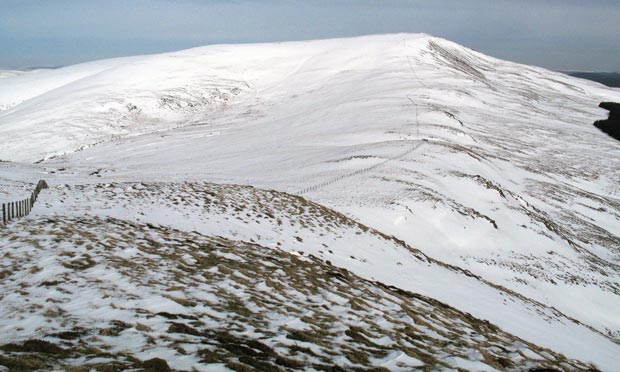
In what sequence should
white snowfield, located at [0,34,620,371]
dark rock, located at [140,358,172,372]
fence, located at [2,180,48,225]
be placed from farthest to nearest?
white snowfield, located at [0,34,620,371], fence, located at [2,180,48,225], dark rock, located at [140,358,172,372]

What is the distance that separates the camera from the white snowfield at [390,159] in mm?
17656

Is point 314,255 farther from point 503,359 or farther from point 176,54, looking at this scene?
point 176,54

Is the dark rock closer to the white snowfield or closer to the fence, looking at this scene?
the white snowfield

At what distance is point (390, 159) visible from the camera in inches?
1421

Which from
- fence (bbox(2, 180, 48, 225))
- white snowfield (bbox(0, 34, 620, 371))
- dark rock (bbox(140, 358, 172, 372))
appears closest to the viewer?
dark rock (bbox(140, 358, 172, 372))

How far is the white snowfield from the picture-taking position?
1766 centimetres

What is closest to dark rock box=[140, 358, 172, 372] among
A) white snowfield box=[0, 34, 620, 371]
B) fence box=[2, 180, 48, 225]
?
white snowfield box=[0, 34, 620, 371]

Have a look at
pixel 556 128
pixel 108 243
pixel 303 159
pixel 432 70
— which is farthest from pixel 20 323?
Answer: pixel 432 70

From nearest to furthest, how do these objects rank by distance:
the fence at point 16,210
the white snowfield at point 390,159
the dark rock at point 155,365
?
the dark rock at point 155,365
the fence at point 16,210
the white snowfield at point 390,159

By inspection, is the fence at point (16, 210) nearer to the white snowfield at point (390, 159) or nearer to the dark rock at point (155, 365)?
the white snowfield at point (390, 159)

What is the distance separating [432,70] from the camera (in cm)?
10481

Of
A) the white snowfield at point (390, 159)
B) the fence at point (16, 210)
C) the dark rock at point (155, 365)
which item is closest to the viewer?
the dark rock at point (155, 365)

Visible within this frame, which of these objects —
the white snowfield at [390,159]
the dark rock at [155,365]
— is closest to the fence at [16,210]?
the white snowfield at [390,159]

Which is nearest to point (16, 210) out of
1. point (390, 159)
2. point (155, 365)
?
point (155, 365)
